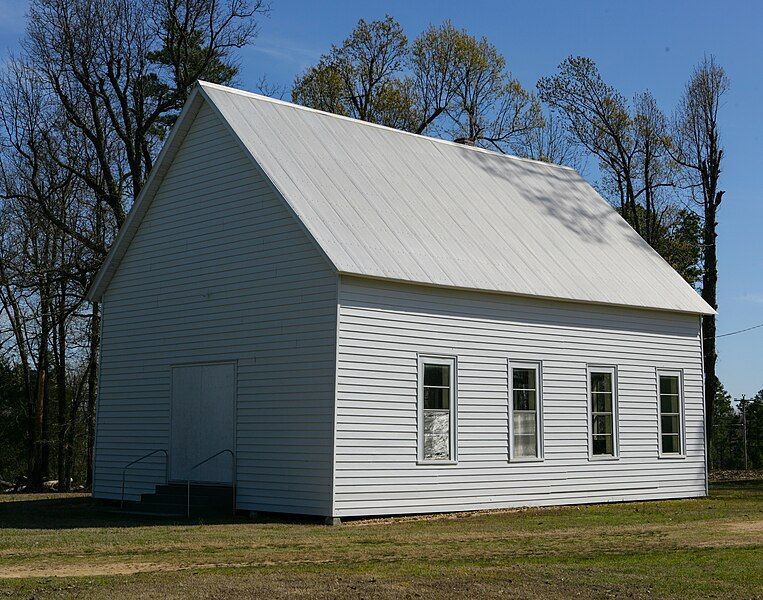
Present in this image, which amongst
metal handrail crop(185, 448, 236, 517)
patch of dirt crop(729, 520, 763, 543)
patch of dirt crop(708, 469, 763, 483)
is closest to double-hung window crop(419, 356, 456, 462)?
metal handrail crop(185, 448, 236, 517)

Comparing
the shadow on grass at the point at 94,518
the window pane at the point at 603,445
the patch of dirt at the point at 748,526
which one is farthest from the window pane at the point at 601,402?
the shadow on grass at the point at 94,518

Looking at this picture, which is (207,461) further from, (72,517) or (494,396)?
(494,396)

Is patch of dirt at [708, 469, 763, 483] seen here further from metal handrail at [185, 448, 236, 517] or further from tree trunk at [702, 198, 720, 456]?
metal handrail at [185, 448, 236, 517]

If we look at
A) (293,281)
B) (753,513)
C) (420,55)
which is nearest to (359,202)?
(293,281)

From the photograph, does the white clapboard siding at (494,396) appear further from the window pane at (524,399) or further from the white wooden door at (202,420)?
the white wooden door at (202,420)

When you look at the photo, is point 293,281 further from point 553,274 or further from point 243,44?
point 243,44

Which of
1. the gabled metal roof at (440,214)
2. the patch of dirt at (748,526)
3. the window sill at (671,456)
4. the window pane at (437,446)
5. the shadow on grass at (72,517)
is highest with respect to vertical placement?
the gabled metal roof at (440,214)

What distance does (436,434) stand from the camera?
67.8ft

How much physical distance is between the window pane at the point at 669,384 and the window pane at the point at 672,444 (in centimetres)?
102

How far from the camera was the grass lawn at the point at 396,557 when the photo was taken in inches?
448

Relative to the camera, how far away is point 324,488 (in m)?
18.9

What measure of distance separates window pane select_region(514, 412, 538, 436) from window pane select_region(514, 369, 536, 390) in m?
0.54

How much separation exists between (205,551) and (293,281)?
6659mm

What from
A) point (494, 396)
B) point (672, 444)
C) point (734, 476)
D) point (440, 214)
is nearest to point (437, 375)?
point (494, 396)
